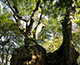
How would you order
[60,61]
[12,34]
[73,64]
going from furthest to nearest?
[12,34]
[60,61]
[73,64]

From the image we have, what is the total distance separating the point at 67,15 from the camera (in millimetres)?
5777

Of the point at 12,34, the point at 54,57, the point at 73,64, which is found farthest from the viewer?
the point at 12,34

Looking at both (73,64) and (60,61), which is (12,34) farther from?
(73,64)

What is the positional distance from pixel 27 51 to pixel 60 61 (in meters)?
1.79

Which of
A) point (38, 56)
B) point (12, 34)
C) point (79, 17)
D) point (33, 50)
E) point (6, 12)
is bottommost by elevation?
point (38, 56)

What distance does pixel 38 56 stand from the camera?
4980 mm

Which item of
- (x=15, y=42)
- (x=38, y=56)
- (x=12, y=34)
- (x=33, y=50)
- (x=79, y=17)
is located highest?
(x=79, y=17)

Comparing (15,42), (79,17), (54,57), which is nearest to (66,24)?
(54,57)

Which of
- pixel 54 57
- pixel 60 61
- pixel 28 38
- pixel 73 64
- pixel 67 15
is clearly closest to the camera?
pixel 73 64

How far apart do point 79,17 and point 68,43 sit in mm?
6931

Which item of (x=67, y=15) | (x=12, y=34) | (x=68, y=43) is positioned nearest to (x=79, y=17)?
(x=67, y=15)

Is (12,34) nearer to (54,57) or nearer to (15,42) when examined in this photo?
(15,42)

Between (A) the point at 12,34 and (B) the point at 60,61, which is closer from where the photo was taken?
(B) the point at 60,61

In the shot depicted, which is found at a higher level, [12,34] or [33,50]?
[12,34]
